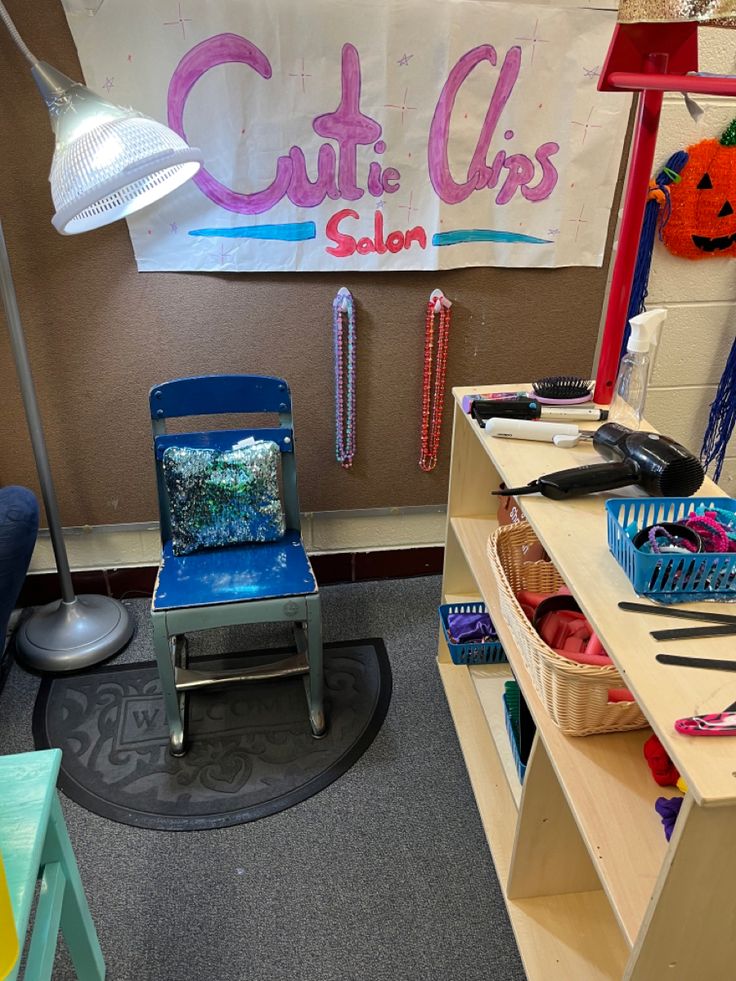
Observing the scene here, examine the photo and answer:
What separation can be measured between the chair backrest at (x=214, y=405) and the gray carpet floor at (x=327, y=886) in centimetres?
76

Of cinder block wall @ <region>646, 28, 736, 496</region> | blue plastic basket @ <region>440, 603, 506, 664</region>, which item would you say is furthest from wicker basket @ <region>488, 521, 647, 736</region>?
cinder block wall @ <region>646, 28, 736, 496</region>

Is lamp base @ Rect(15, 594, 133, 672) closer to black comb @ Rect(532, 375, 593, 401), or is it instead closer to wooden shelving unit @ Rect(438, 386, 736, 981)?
wooden shelving unit @ Rect(438, 386, 736, 981)

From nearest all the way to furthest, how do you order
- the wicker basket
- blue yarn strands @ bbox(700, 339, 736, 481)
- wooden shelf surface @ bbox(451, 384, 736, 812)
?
wooden shelf surface @ bbox(451, 384, 736, 812) → the wicker basket → blue yarn strands @ bbox(700, 339, 736, 481)

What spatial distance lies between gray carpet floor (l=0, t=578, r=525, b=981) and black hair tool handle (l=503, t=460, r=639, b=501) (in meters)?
0.84

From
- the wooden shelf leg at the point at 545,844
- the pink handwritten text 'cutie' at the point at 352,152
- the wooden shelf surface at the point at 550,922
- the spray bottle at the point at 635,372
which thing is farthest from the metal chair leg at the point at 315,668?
the pink handwritten text 'cutie' at the point at 352,152

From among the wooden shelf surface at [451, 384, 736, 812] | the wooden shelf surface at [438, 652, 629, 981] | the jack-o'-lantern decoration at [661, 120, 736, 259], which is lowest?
the wooden shelf surface at [438, 652, 629, 981]

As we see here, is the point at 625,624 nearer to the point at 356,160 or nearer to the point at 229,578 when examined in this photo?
the point at 229,578

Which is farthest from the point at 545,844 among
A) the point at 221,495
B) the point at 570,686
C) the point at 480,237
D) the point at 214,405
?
the point at 480,237

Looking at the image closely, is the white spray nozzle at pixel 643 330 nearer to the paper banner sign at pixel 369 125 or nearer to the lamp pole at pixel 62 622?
the paper banner sign at pixel 369 125

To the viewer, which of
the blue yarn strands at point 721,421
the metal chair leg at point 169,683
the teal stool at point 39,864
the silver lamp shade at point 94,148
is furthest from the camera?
the blue yarn strands at point 721,421

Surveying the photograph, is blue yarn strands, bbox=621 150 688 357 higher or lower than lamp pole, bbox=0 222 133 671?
higher

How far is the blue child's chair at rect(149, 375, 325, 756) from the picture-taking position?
155 centimetres

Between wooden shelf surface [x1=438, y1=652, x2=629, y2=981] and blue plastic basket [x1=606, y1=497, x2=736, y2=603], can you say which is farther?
wooden shelf surface [x1=438, y1=652, x2=629, y2=981]

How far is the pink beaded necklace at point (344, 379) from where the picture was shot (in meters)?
1.87
